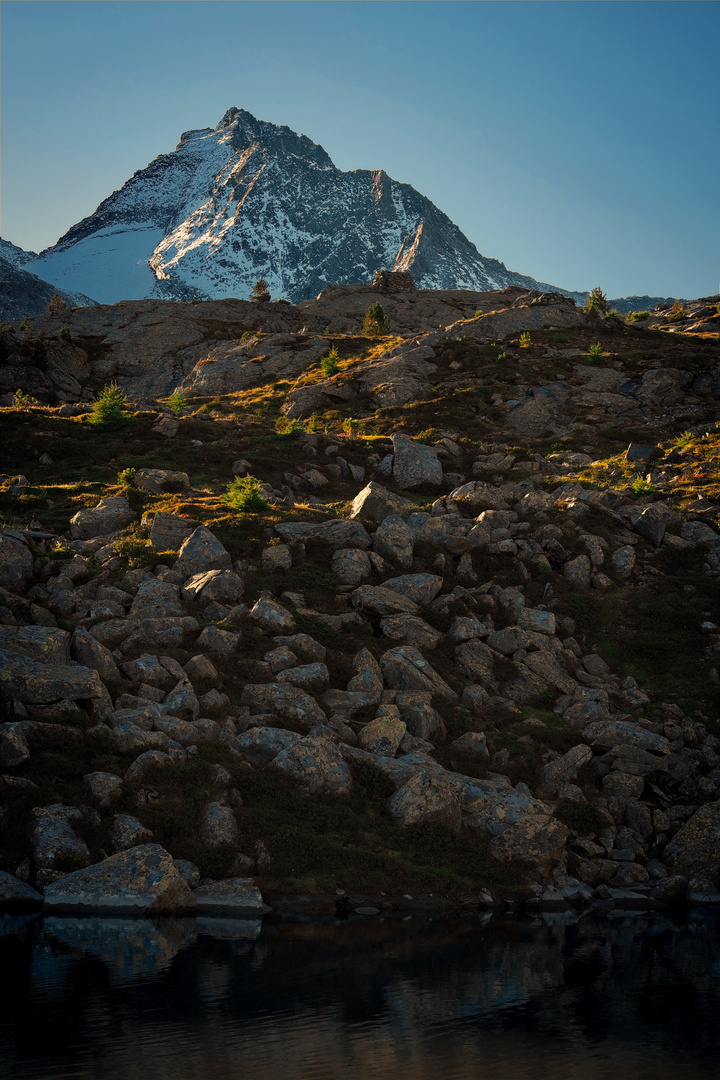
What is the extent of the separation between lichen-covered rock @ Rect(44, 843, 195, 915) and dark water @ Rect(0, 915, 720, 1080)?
0.32 m

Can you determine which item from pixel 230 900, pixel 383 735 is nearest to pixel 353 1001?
pixel 230 900

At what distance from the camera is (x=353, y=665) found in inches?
931

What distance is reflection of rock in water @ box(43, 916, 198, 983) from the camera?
45.4 feet

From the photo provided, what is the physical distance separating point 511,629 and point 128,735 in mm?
13516

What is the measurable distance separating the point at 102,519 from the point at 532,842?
64.7 ft

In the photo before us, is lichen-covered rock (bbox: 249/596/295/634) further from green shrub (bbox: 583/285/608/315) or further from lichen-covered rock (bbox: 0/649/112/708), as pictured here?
green shrub (bbox: 583/285/608/315)

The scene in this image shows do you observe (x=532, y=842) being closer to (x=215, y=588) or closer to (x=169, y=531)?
(x=215, y=588)

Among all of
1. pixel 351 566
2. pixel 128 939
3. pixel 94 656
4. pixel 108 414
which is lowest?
pixel 128 939

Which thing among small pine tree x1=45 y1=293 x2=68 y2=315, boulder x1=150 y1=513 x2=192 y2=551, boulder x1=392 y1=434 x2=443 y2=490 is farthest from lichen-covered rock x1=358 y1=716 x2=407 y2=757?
small pine tree x1=45 y1=293 x2=68 y2=315

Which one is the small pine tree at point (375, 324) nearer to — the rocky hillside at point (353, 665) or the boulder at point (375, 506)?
the rocky hillside at point (353, 665)

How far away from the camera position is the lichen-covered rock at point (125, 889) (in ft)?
51.2

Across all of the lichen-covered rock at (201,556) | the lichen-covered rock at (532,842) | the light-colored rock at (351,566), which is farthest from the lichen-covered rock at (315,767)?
the lichen-covered rock at (201,556)

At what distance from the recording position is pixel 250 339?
243ft

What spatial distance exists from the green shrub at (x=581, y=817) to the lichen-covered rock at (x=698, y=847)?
74.6 inches
